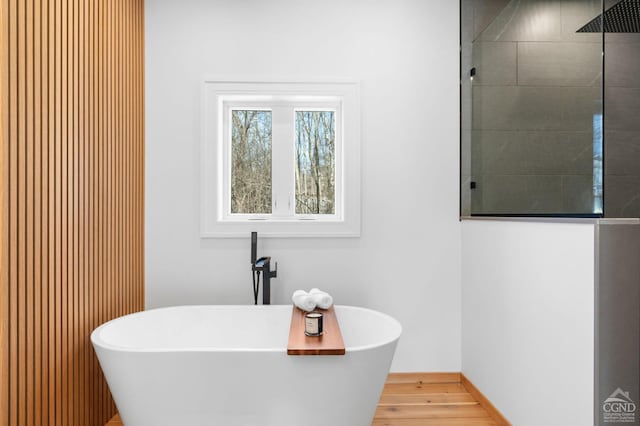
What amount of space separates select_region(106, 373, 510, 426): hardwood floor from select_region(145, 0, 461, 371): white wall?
8 cm

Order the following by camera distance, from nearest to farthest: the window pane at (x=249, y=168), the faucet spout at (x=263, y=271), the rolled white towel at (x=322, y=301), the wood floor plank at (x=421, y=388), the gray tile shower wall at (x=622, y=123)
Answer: the gray tile shower wall at (x=622, y=123) → the rolled white towel at (x=322, y=301) → the faucet spout at (x=263, y=271) → the wood floor plank at (x=421, y=388) → the window pane at (x=249, y=168)

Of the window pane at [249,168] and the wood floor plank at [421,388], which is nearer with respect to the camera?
the wood floor plank at [421,388]

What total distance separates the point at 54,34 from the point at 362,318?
2001 mm

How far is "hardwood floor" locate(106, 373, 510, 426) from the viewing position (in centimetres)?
217

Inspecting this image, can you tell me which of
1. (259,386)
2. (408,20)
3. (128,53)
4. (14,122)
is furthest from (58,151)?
(408,20)

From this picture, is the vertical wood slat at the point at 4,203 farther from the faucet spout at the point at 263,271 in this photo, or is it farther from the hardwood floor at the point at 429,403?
the hardwood floor at the point at 429,403

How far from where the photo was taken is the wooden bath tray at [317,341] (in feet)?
5.23

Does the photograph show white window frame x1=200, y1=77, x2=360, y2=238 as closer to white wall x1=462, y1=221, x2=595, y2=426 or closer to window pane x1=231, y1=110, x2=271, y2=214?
window pane x1=231, y1=110, x2=271, y2=214

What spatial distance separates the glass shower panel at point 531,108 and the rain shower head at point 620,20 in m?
0.04

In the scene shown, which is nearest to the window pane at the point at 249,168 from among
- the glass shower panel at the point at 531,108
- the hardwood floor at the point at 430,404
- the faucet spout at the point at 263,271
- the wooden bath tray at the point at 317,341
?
the faucet spout at the point at 263,271

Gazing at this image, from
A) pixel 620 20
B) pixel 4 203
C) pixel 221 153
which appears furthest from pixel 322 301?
pixel 620 20

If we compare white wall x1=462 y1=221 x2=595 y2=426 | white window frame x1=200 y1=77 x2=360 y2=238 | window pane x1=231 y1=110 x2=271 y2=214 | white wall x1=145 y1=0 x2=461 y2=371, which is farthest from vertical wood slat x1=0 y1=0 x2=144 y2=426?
white wall x1=462 y1=221 x2=595 y2=426

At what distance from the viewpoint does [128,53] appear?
Result: 240cm

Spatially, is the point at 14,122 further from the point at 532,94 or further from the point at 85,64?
the point at 532,94
